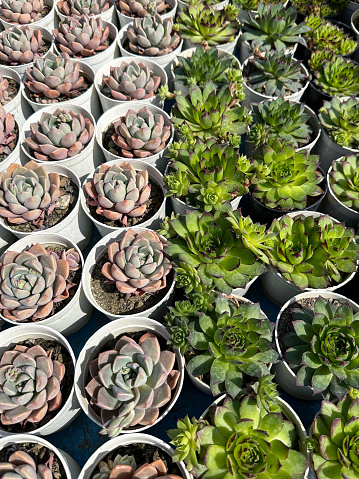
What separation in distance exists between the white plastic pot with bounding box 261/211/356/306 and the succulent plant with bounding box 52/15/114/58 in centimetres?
177

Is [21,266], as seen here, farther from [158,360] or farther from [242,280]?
[242,280]

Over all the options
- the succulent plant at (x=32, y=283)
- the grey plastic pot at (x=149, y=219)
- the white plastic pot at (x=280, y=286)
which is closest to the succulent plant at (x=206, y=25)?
the grey plastic pot at (x=149, y=219)

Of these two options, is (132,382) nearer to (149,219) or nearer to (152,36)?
(149,219)

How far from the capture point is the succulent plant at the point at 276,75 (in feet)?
7.13

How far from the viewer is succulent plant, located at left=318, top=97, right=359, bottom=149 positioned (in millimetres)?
2013

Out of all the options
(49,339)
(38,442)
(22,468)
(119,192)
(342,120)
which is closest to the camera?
(22,468)

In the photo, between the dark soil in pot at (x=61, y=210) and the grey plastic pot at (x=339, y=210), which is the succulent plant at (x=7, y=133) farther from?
the grey plastic pot at (x=339, y=210)

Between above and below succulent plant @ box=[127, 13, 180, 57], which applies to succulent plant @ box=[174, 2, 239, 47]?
above

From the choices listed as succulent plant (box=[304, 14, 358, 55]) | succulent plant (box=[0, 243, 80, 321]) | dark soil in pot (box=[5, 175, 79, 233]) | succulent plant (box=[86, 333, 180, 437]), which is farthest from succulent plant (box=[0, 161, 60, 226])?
succulent plant (box=[304, 14, 358, 55])

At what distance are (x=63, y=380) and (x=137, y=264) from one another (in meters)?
0.56

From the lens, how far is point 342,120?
2020 millimetres

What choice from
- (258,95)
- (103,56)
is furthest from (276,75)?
(103,56)

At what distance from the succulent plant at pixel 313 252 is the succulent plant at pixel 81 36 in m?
1.79

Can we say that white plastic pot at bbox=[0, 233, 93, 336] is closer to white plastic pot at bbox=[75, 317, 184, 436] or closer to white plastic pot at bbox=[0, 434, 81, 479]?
white plastic pot at bbox=[75, 317, 184, 436]
